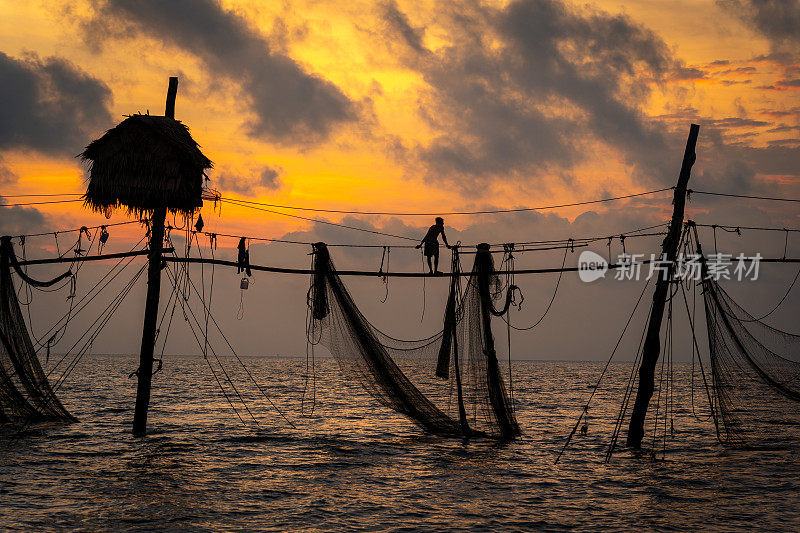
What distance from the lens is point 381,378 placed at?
18828 mm

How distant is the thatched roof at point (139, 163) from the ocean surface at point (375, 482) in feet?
24.6

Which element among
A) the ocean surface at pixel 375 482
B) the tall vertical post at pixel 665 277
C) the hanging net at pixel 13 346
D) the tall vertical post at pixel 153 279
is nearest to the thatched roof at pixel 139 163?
the tall vertical post at pixel 153 279

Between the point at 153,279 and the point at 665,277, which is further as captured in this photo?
the point at 153,279

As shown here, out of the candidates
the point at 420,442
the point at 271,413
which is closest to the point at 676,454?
the point at 420,442

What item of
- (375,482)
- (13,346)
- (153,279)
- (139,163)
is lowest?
(375,482)

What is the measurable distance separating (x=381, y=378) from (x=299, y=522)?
531cm

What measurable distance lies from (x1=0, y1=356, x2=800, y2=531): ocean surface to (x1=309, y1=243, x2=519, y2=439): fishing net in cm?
164

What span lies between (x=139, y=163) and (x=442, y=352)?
970 cm

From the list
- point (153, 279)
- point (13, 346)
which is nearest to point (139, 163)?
point (153, 279)

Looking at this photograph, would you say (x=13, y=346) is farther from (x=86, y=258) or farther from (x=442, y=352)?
(x=442, y=352)

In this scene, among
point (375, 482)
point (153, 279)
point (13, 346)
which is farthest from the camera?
point (13, 346)

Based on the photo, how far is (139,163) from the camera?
1869 cm

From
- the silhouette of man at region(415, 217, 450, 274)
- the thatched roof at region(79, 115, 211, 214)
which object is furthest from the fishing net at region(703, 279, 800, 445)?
the thatched roof at region(79, 115, 211, 214)

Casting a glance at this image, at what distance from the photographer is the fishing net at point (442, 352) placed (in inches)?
733
